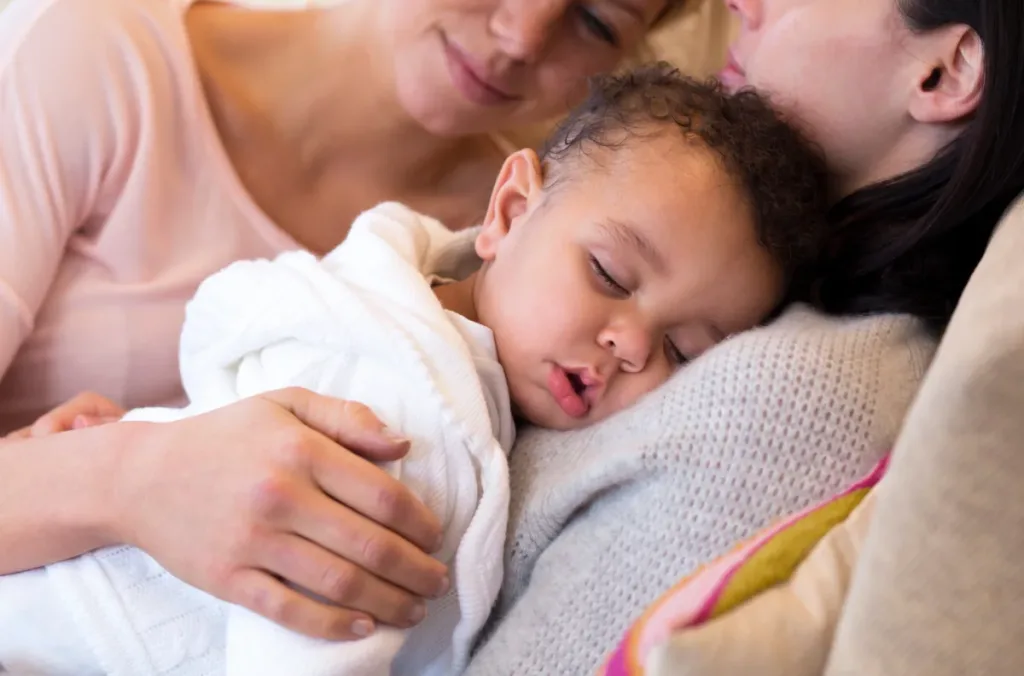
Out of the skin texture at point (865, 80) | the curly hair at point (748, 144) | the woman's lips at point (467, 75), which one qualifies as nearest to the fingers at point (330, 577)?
the curly hair at point (748, 144)

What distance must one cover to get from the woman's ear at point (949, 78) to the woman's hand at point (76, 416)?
0.89 m

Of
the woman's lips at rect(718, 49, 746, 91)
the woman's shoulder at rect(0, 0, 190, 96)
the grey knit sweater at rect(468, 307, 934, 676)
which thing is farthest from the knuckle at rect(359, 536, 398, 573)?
the woman's shoulder at rect(0, 0, 190, 96)

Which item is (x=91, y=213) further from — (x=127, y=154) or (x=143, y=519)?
(x=143, y=519)

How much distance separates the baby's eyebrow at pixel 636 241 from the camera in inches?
30.7

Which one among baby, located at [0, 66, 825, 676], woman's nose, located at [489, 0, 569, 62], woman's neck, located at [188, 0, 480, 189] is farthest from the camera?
woman's neck, located at [188, 0, 480, 189]

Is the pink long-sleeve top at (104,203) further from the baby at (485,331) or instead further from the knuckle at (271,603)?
the knuckle at (271,603)

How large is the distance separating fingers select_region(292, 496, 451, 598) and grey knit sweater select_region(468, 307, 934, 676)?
0.29 ft

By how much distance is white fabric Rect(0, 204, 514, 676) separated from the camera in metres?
0.68

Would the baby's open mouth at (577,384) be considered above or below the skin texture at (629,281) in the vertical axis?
below

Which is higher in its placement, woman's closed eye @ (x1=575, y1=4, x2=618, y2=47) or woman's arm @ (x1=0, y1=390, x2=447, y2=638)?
woman's closed eye @ (x1=575, y1=4, x2=618, y2=47)

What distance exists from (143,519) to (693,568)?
46 centimetres

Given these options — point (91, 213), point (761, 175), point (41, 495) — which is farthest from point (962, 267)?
point (91, 213)

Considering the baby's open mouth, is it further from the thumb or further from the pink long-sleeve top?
the pink long-sleeve top

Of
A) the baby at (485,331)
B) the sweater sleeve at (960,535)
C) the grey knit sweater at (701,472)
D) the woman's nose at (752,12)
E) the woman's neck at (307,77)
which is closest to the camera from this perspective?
the sweater sleeve at (960,535)
